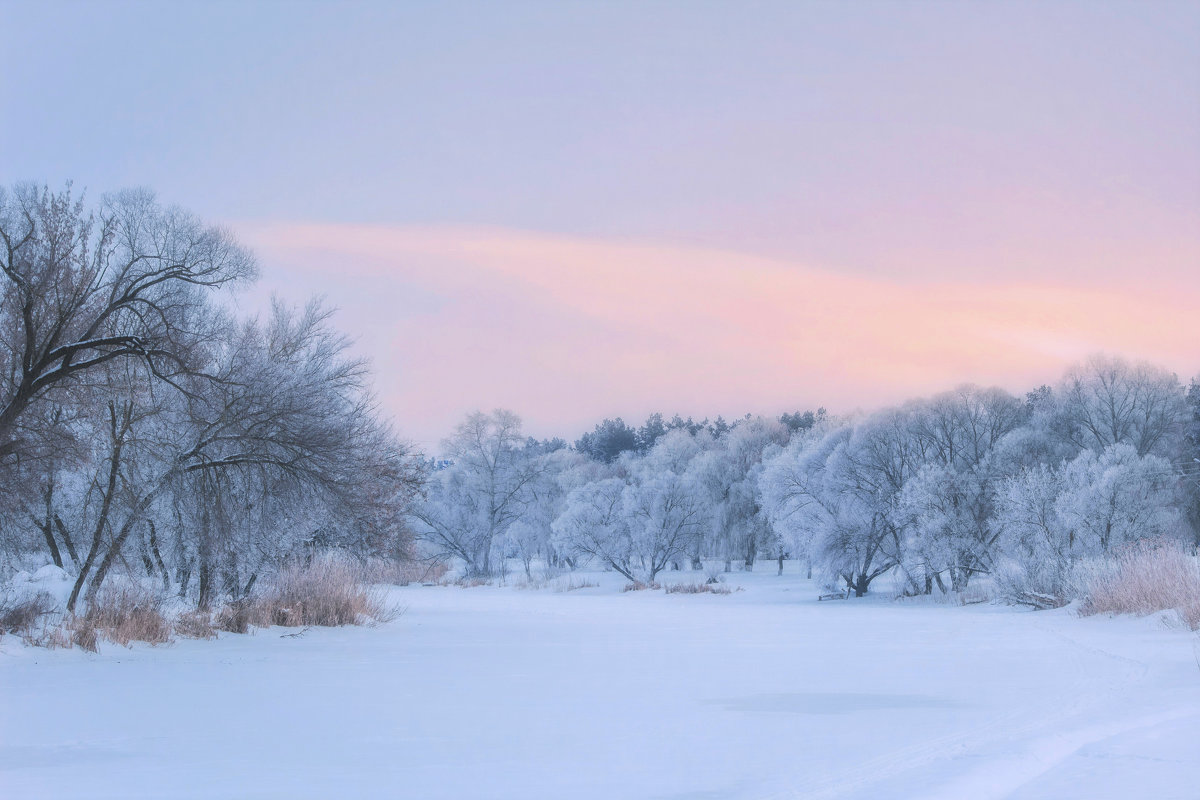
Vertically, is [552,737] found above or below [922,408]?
below

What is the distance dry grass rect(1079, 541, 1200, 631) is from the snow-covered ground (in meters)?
1.96

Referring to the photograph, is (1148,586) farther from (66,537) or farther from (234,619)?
(66,537)

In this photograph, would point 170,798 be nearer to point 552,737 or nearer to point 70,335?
point 552,737

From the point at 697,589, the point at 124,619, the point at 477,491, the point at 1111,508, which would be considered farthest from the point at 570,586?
the point at 124,619

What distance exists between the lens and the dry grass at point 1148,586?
18.5 meters

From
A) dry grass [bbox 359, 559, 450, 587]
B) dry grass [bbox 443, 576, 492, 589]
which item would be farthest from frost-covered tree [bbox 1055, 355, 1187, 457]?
dry grass [bbox 359, 559, 450, 587]

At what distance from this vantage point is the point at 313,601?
2028cm

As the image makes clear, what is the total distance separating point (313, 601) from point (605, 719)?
12.6m

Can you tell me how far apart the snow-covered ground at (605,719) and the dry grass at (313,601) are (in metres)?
1.31

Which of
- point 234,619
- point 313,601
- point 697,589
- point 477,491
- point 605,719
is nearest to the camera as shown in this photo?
point 605,719

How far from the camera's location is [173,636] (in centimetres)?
1597

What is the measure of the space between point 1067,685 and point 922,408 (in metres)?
37.3

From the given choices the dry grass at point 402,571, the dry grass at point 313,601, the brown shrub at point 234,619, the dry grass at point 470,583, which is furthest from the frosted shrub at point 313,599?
the dry grass at point 470,583

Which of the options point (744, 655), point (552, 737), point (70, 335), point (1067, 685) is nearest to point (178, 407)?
point (70, 335)
